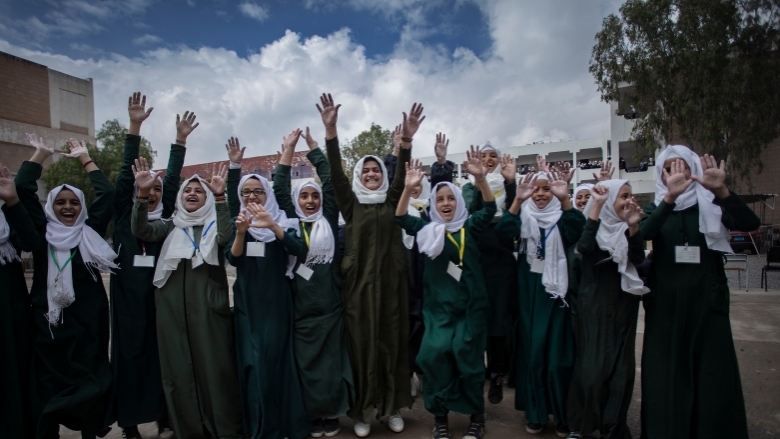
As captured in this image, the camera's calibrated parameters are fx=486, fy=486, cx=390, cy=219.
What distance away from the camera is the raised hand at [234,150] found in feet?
13.4

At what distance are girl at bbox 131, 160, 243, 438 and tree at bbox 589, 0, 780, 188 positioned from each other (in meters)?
15.3

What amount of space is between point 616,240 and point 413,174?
143 centimetres

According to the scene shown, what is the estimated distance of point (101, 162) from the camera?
18734 mm

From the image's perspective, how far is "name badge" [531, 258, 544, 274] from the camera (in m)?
3.51

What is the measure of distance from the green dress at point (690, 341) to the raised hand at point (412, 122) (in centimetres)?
175

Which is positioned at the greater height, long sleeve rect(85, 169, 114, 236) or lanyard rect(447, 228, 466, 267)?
long sleeve rect(85, 169, 114, 236)

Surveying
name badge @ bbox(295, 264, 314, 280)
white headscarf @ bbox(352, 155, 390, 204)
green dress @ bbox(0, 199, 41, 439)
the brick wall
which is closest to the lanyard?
white headscarf @ bbox(352, 155, 390, 204)

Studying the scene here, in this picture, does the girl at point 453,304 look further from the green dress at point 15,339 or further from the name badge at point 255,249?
the green dress at point 15,339

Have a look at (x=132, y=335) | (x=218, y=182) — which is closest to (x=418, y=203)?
(x=218, y=182)

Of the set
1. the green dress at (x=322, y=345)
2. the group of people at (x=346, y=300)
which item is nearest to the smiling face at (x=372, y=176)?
the group of people at (x=346, y=300)

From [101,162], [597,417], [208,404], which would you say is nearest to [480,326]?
[597,417]

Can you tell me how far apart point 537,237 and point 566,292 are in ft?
1.44

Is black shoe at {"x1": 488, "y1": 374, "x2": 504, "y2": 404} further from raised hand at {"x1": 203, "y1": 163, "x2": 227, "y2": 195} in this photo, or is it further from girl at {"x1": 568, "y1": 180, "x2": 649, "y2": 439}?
raised hand at {"x1": 203, "y1": 163, "x2": 227, "y2": 195}

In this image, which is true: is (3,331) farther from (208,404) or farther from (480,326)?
(480,326)
